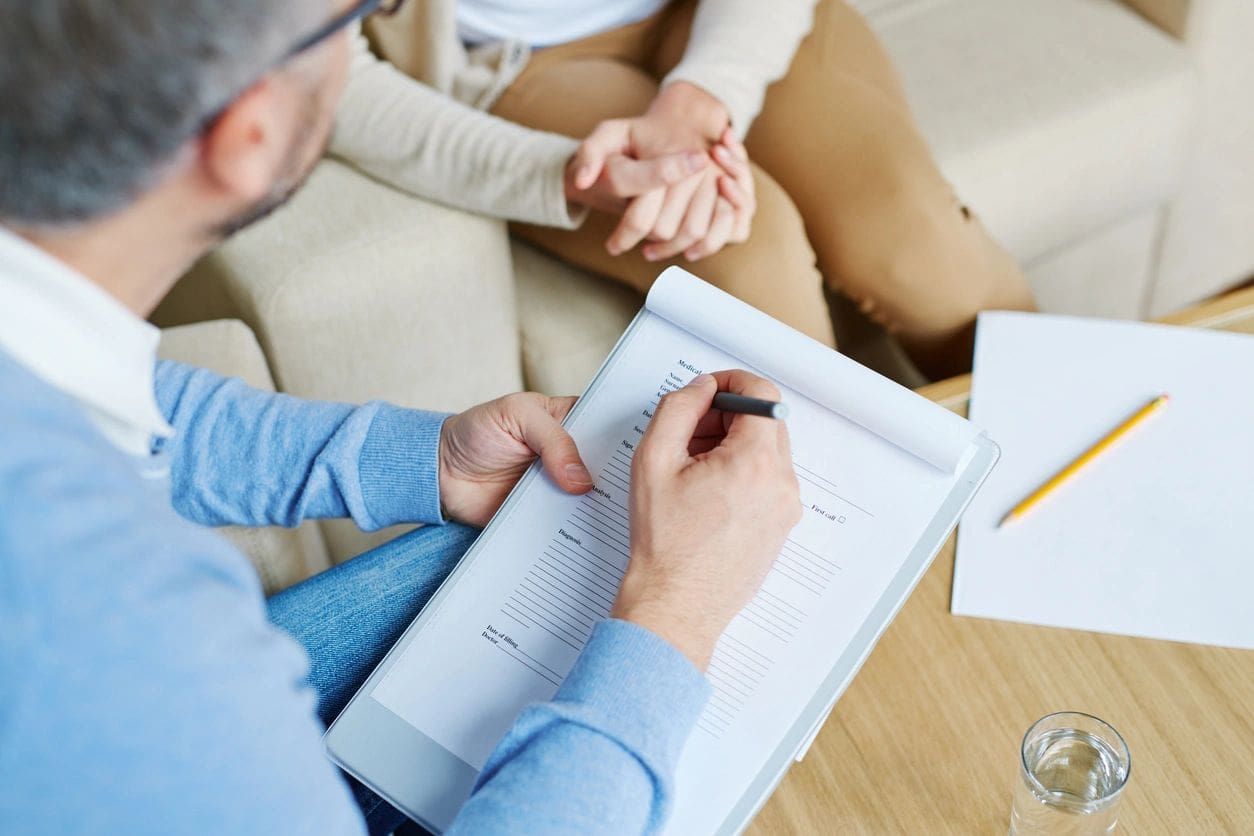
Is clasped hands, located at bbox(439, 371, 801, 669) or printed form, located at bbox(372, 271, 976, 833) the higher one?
clasped hands, located at bbox(439, 371, 801, 669)

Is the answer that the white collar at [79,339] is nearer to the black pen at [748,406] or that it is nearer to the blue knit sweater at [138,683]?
the blue knit sweater at [138,683]

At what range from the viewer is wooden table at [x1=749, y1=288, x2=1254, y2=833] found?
2.40ft

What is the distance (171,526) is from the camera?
20.1 inches

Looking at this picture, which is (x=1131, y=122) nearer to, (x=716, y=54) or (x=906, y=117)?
(x=906, y=117)

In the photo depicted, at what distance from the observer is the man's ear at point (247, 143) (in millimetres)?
503

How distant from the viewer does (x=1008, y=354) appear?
979 mm

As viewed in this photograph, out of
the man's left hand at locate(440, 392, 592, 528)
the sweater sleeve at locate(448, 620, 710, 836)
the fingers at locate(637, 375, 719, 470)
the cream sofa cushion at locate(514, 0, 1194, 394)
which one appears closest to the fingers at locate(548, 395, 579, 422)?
the man's left hand at locate(440, 392, 592, 528)

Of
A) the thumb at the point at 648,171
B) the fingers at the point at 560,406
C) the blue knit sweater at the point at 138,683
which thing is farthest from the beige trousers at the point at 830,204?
the blue knit sweater at the point at 138,683

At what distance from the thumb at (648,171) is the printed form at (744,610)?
0.99 feet

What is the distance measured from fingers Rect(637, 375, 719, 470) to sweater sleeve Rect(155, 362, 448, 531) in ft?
0.63

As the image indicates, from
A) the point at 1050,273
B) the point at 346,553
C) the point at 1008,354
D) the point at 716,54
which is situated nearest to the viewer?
the point at 1008,354

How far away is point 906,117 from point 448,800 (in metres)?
0.90

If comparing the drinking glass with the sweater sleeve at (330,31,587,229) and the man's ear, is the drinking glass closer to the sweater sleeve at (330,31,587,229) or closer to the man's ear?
the man's ear

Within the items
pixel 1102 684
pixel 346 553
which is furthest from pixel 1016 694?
pixel 346 553
